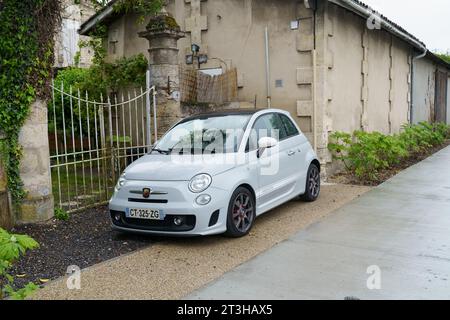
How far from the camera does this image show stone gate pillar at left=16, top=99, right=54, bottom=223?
251 inches

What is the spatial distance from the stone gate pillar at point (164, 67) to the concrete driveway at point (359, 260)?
3.67 meters

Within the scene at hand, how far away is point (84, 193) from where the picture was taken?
8.52 meters

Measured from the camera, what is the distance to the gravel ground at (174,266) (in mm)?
4328

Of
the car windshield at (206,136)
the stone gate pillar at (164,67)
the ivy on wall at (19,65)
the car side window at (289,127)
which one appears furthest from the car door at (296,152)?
the ivy on wall at (19,65)

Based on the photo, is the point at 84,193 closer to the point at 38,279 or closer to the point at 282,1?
the point at 38,279

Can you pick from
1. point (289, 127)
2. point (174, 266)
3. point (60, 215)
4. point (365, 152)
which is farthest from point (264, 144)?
point (365, 152)

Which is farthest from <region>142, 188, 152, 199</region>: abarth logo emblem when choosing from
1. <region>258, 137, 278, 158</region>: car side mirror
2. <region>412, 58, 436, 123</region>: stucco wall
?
<region>412, 58, 436, 123</region>: stucco wall

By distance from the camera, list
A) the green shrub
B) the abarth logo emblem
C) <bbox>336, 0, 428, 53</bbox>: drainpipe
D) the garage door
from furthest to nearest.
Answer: the garage door < <bbox>336, 0, 428, 53</bbox>: drainpipe < the green shrub < the abarth logo emblem

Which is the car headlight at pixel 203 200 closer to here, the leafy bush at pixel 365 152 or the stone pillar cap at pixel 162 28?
the stone pillar cap at pixel 162 28

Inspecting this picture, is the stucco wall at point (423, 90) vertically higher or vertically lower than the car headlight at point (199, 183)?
higher

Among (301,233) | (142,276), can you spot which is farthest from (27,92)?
(301,233)

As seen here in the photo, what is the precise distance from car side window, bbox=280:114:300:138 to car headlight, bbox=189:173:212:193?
2.20m

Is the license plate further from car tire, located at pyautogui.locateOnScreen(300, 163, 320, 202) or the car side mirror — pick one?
car tire, located at pyautogui.locateOnScreen(300, 163, 320, 202)

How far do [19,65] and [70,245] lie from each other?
2381mm
